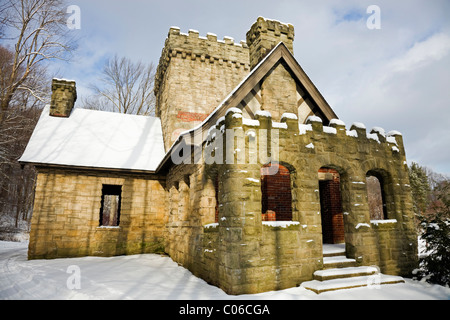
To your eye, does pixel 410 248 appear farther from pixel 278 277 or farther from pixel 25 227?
pixel 25 227

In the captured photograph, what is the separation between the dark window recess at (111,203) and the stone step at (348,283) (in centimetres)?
906

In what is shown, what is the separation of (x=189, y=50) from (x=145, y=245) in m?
10.0

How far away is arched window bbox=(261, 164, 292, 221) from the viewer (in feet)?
25.1

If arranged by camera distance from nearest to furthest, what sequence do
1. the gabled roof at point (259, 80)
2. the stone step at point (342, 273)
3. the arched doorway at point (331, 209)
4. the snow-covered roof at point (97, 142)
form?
the stone step at point (342, 273)
the gabled roof at point (259, 80)
the arched doorway at point (331, 209)
the snow-covered roof at point (97, 142)

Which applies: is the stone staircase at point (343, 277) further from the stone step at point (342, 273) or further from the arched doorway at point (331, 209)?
the arched doorway at point (331, 209)

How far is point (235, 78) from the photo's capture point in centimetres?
1457

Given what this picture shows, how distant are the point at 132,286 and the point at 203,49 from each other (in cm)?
1236

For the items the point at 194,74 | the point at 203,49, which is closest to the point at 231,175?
the point at 194,74

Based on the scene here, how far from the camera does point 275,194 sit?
7812 millimetres

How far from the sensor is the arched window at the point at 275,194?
766 cm

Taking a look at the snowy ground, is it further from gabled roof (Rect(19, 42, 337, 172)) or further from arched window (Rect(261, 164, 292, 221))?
gabled roof (Rect(19, 42, 337, 172))

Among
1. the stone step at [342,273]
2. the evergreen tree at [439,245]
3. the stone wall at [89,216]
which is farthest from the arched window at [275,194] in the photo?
the stone wall at [89,216]
